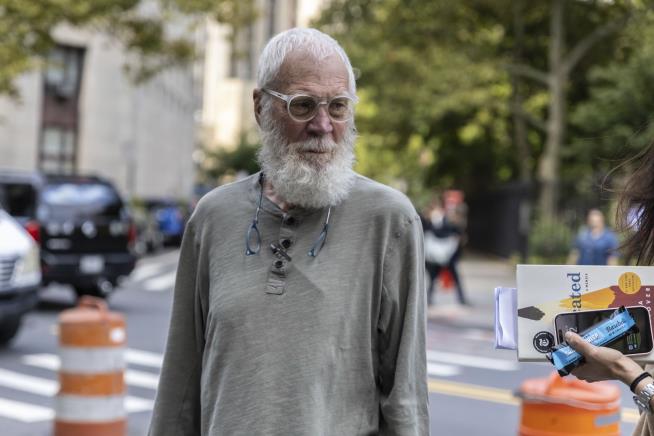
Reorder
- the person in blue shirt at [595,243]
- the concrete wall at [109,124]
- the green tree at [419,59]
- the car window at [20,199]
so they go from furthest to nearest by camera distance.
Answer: the concrete wall at [109,124], the green tree at [419,59], the car window at [20,199], the person in blue shirt at [595,243]

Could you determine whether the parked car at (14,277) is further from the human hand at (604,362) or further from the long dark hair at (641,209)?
the human hand at (604,362)

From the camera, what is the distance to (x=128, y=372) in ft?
34.0

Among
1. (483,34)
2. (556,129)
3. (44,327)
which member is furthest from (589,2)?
(44,327)

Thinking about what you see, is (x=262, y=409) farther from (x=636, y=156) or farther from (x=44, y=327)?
(x=44, y=327)

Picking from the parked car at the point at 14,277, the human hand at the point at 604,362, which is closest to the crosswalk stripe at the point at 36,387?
the parked car at the point at 14,277

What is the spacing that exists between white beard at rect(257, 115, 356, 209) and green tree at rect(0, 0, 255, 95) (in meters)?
18.7

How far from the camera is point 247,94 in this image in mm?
107625

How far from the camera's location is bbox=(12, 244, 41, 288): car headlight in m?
11.0

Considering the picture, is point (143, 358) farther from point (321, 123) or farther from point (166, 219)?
point (166, 219)

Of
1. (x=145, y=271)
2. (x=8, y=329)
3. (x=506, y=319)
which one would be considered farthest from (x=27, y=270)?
(x=145, y=271)

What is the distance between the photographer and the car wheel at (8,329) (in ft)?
36.6

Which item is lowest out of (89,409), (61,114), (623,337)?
(89,409)

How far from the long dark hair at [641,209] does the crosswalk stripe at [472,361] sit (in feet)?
30.5

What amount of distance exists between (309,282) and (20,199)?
42.7 ft
